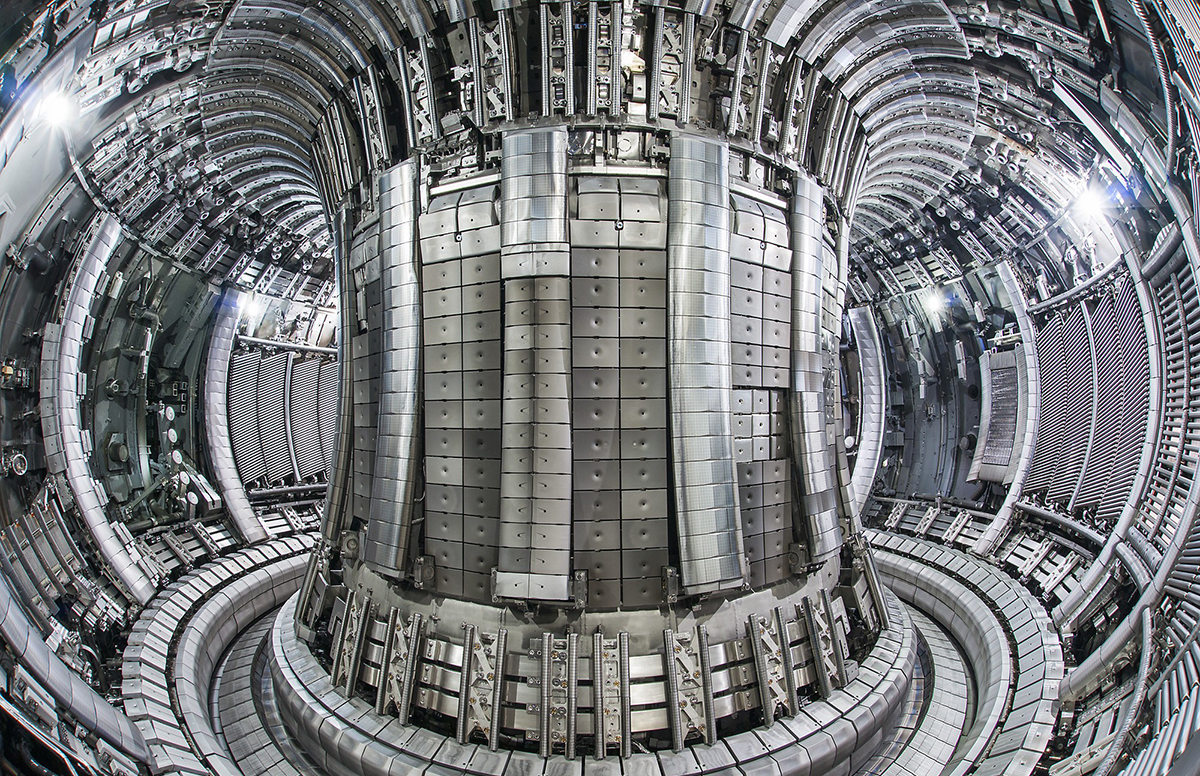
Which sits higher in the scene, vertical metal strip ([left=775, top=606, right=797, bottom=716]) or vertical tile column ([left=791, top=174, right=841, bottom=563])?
vertical tile column ([left=791, top=174, right=841, bottom=563])

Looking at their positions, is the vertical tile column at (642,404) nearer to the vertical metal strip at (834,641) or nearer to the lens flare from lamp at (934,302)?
the vertical metal strip at (834,641)

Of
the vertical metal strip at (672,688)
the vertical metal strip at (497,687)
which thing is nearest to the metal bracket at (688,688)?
the vertical metal strip at (672,688)

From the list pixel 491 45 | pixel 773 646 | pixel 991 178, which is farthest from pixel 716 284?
pixel 991 178

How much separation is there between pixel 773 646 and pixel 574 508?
119 inches

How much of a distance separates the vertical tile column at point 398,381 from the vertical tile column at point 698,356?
316 centimetres

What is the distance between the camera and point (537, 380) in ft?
23.5

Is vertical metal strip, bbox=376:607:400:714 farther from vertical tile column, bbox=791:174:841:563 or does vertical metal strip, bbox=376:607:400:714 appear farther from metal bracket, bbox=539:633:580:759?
vertical tile column, bbox=791:174:841:563

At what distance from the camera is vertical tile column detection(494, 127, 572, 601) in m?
7.13

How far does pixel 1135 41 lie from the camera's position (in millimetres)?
7211

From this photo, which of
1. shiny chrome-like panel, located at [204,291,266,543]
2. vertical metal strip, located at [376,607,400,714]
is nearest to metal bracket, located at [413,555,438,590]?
vertical metal strip, located at [376,607,400,714]

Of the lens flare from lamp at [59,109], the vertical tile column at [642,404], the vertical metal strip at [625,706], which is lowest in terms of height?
the vertical metal strip at [625,706]

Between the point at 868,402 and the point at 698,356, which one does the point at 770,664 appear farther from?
the point at 868,402

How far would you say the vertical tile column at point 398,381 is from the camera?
7.82 metres

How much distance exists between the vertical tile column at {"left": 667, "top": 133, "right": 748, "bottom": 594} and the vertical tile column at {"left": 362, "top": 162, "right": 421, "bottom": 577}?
3162 millimetres
